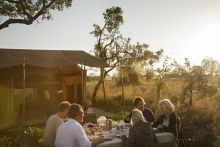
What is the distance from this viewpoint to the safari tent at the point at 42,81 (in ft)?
45.1

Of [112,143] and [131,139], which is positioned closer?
[131,139]

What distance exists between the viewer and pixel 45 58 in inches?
506

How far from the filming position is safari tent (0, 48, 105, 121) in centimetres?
1375

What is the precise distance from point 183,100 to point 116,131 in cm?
764

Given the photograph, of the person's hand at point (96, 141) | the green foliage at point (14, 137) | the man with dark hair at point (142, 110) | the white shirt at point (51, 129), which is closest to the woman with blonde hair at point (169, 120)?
the man with dark hair at point (142, 110)

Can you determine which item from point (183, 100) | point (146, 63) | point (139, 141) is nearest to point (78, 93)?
point (183, 100)

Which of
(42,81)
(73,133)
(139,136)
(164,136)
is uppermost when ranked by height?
(42,81)

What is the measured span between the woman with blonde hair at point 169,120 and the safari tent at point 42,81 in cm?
636

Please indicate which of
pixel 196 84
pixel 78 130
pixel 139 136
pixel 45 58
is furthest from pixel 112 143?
pixel 196 84

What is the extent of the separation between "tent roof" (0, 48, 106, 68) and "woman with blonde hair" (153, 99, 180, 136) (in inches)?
243

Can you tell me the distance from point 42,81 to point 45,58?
9.08ft

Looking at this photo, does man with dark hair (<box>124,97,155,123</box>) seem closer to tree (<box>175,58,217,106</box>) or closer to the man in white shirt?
the man in white shirt

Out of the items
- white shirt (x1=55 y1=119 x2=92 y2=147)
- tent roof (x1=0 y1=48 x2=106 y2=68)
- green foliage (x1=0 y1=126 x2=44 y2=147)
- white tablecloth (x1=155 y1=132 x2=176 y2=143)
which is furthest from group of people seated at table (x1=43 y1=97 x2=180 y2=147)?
tent roof (x1=0 y1=48 x2=106 y2=68)

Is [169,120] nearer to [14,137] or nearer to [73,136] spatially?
[73,136]
